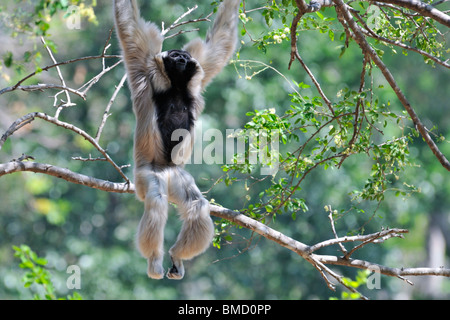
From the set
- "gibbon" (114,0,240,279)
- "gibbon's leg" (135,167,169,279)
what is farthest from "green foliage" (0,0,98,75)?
"gibbon" (114,0,240,279)

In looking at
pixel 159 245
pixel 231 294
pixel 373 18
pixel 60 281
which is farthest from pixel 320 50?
pixel 159 245

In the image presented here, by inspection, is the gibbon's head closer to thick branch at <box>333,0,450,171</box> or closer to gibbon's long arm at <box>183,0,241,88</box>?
gibbon's long arm at <box>183,0,241,88</box>

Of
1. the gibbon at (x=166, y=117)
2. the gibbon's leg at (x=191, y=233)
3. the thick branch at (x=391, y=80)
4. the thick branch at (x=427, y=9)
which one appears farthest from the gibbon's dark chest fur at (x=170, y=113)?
the thick branch at (x=427, y=9)

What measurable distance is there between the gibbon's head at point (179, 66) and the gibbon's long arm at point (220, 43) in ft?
1.24

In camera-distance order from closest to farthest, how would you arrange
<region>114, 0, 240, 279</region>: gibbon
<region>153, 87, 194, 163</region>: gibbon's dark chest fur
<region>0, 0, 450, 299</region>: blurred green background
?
<region>114, 0, 240, 279</region>: gibbon < <region>153, 87, 194, 163</region>: gibbon's dark chest fur < <region>0, 0, 450, 299</region>: blurred green background

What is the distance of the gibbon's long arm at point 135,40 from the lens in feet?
15.7

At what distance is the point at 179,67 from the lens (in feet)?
16.0

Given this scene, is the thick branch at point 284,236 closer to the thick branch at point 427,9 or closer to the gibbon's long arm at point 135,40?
the gibbon's long arm at point 135,40

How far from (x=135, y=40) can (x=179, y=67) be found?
440mm

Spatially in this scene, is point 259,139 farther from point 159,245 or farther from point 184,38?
point 184,38

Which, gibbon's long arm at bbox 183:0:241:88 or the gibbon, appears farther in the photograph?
gibbon's long arm at bbox 183:0:241:88

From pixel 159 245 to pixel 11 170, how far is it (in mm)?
1292

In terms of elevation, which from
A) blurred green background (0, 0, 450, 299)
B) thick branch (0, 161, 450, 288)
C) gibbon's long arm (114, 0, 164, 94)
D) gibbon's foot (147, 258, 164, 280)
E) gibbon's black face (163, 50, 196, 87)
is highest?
blurred green background (0, 0, 450, 299)

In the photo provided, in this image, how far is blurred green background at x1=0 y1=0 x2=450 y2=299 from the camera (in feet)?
48.3
